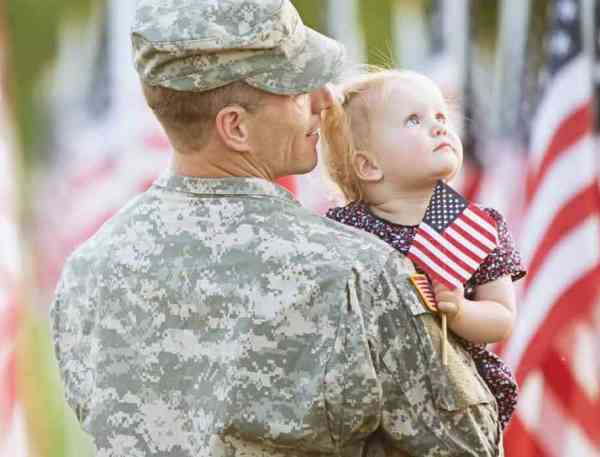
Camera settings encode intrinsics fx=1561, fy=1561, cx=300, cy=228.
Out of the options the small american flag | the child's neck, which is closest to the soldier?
the small american flag

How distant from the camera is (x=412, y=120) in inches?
115

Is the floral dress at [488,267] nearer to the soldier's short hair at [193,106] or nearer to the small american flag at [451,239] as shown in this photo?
the small american flag at [451,239]

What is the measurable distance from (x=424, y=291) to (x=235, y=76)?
48 cm

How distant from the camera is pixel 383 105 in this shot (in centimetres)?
294

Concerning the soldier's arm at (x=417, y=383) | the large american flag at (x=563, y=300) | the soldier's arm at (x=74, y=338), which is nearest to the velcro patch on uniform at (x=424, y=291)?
the soldier's arm at (x=417, y=383)

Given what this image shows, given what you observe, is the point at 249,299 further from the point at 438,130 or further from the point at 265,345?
the point at 438,130

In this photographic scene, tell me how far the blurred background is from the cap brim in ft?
7.17

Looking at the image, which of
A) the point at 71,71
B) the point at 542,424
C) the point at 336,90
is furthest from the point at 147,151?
the point at 336,90

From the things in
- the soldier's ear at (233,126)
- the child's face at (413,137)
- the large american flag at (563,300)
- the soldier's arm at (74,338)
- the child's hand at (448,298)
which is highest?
the soldier's ear at (233,126)

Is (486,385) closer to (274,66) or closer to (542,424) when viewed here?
(274,66)

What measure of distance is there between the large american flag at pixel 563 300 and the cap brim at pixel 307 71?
93.1 inches

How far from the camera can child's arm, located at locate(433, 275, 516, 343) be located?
2.66m

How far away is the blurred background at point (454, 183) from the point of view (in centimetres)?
496

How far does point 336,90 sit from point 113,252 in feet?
1.76
